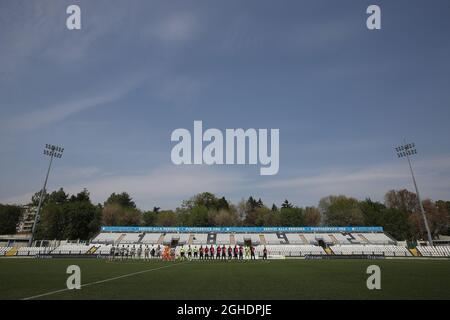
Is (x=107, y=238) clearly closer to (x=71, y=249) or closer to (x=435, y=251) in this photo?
(x=71, y=249)

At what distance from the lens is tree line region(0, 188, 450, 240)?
95.7m

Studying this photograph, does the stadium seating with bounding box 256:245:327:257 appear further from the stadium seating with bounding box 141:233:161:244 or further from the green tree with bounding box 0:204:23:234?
the green tree with bounding box 0:204:23:234

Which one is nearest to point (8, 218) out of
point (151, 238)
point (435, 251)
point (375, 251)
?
point (151, 238)

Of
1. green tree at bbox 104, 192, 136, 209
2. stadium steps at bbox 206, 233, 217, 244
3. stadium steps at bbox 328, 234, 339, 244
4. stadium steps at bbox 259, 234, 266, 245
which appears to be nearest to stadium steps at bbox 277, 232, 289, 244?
stadium steps at bbox 259, 234, 266, 245

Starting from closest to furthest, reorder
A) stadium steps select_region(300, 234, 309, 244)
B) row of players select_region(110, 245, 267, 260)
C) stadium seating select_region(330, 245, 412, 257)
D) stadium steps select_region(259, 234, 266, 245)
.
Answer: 1. row of players select_region(110, 245, 267, 260)
2. stadium seating select_region(330, 245, 412, 257)
3. stadium steps select_region(300, 234, 309, 244)
4. stadium steps select_region(259, 234, 266, 245)

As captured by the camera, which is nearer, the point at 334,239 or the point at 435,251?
the point at 435,251

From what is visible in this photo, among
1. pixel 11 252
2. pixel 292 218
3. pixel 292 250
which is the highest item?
pixel 292 218

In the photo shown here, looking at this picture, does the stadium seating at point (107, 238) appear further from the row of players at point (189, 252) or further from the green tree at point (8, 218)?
the green tree at point (8, 218)

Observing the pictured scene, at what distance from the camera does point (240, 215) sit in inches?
5128

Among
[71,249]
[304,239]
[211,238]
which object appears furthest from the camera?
[211,238]
